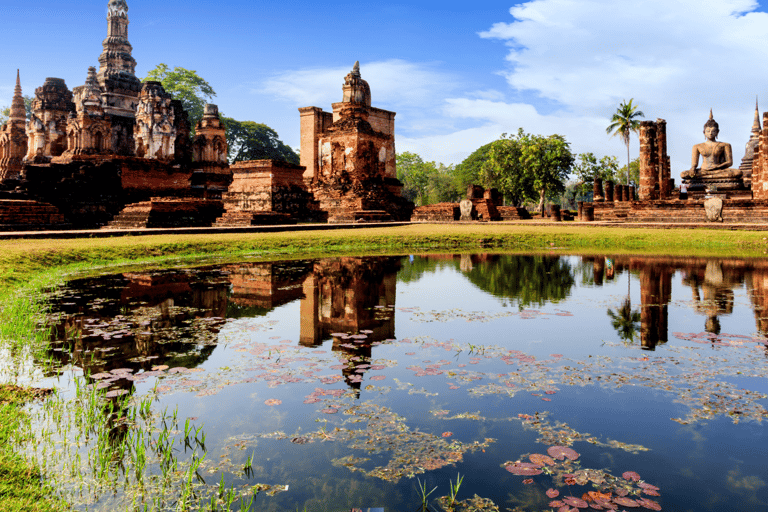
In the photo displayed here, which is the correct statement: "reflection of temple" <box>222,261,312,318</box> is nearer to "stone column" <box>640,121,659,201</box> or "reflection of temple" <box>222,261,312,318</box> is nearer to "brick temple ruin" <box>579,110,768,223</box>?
"brick temple ruin" <box>579,110,768,223</box>

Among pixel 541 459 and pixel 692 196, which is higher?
pixel 692 196

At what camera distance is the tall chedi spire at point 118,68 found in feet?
106

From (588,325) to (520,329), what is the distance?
82 centimetres

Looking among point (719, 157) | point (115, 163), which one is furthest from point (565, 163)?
point (115, 163)

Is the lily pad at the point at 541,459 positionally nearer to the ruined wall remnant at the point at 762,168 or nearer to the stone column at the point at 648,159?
the ruined wall remnant at the point at 762,168

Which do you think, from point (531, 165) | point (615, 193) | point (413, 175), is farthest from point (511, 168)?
point (413, 175)

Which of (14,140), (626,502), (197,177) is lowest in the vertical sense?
(626,502)

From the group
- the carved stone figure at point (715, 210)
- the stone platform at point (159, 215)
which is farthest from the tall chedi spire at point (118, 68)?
the carved stone figure at point (715, 210)

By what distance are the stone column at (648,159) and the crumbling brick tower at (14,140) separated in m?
35.3

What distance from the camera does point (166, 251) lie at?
42.3 ft

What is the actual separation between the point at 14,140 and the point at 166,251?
2709 cm

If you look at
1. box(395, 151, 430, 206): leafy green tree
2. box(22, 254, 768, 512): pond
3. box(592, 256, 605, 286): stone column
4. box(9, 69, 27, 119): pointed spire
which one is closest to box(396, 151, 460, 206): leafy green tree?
box(395, 151, 430, 206): leafy green tree

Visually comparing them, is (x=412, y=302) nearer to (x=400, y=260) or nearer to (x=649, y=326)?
(x=649, y=326)

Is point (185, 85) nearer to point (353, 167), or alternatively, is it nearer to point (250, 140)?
point (250, 140)
